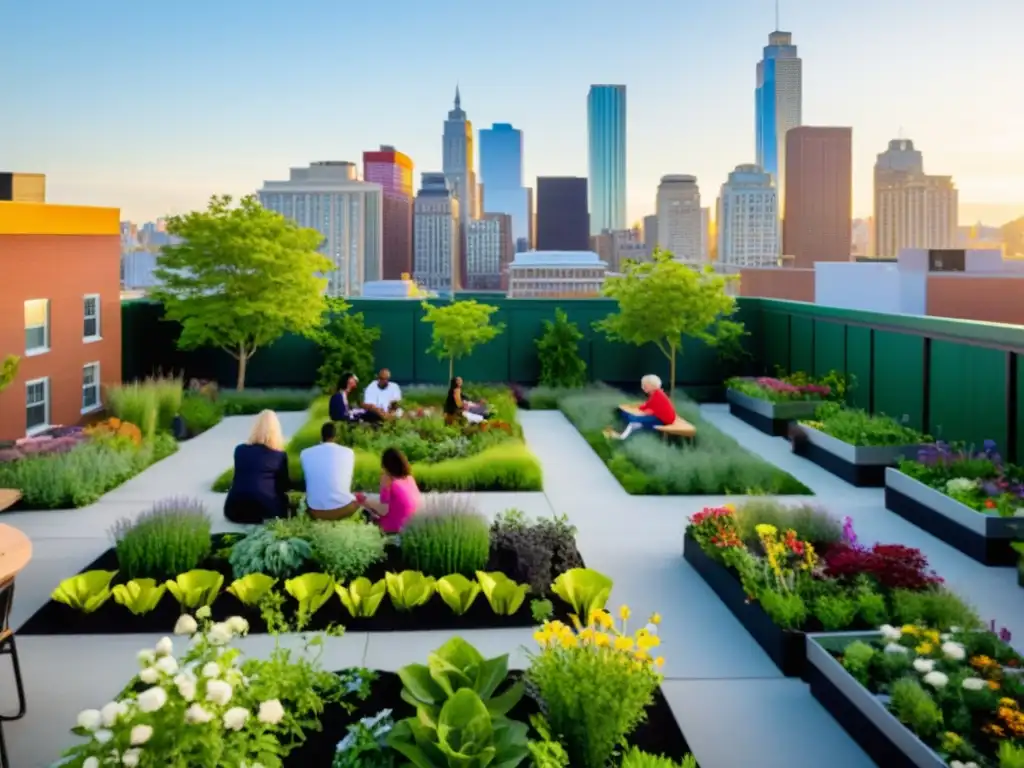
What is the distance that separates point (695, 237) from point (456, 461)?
175 meters

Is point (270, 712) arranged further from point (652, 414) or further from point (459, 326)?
point (459, 326)

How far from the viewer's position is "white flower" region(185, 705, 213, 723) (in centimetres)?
366

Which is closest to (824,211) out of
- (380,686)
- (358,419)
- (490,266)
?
(490,266)

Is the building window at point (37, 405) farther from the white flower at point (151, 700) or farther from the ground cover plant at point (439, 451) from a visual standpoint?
the white flower at point (151, 700)

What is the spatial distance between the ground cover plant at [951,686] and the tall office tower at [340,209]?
462 ft

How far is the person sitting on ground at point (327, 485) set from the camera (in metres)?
9.47

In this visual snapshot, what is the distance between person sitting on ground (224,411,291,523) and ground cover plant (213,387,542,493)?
242 cm

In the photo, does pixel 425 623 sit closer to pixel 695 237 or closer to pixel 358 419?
pixel 358 419

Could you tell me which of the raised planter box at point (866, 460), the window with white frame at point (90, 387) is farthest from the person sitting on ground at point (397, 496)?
the window with white frame at point (90, 387)

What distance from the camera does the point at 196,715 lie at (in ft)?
12.0

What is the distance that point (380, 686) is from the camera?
5.95 meters

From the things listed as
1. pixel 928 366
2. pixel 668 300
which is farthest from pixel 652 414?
pixel 668 300

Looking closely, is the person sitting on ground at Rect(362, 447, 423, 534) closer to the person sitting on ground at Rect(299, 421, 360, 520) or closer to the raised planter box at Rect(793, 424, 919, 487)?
the person sitting on ground at Rect(299, 421, 360, 520)

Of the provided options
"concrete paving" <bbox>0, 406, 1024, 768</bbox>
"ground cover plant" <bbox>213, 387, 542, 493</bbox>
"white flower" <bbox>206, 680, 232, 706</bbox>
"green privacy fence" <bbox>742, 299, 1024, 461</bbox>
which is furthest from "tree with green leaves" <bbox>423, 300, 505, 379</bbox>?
"white flower" <bbox>206, 680, 232, 706</bbox>
